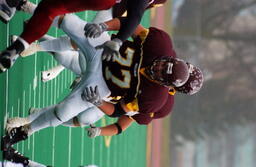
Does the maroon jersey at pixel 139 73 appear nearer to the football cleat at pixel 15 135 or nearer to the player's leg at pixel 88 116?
the player's leg at pixel 88 116

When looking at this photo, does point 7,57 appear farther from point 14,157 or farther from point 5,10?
point 14,157

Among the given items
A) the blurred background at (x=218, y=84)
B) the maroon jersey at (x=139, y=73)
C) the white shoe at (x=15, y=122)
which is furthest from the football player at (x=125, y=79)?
the blurred background at (x=218, y=84)

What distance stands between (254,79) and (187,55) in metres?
1.82

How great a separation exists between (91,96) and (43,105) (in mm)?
1541

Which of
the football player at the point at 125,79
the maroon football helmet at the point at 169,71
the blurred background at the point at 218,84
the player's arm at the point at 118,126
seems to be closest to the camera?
the maroon football helmet at the point at 169,71

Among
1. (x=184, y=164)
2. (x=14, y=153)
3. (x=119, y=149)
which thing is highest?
(x=14, y=153)

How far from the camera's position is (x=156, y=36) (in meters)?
3.02

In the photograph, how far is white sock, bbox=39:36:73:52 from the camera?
10.7ft

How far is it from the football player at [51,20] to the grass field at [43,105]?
29.8 inches

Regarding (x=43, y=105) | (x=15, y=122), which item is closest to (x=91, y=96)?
(x=15, y=122)

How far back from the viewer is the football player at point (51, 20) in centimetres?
258

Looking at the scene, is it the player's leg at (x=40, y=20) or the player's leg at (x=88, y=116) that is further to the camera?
the player's leg at (x=88, y=116)

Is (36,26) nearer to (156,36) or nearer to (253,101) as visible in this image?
(156,36)

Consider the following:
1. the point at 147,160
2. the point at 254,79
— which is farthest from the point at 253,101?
the point at 147,160
